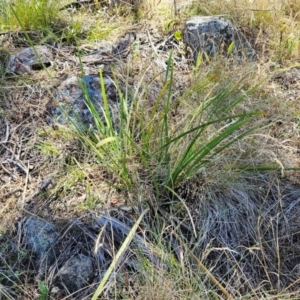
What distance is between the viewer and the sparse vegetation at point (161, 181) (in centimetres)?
133

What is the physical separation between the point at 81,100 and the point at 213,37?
3.00 feet

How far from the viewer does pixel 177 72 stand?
2.23 m

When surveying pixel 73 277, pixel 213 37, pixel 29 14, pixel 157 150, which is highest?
pixel 29 14

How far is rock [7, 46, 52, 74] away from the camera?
6.88ft

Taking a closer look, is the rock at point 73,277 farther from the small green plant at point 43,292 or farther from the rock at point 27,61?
the rock at point 27,61

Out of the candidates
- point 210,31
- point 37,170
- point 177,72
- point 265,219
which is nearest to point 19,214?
point 37,170

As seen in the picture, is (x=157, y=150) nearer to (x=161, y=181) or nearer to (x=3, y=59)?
(x=161, y=181)

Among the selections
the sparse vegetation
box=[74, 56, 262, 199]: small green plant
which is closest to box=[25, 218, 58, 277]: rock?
the sparse vegetation

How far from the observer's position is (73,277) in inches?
53.0

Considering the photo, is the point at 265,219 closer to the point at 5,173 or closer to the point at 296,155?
the point at 296,155

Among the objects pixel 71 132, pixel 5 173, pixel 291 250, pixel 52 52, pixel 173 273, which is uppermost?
pixel 52 52

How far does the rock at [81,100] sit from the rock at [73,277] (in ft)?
2.21

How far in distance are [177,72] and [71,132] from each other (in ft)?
2.53

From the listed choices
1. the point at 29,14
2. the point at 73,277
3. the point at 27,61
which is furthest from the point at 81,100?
the point at 73,277
